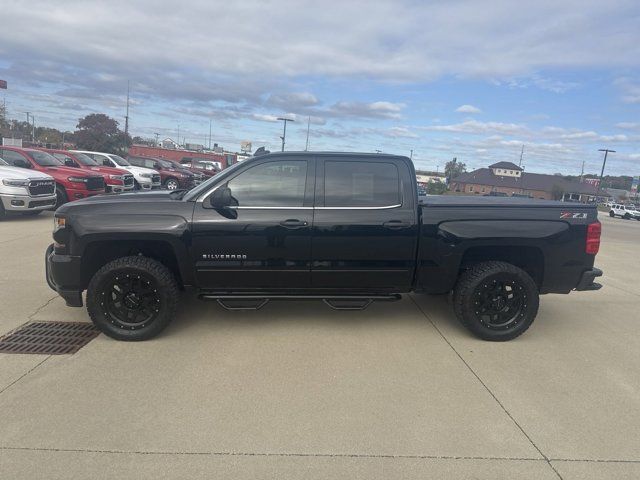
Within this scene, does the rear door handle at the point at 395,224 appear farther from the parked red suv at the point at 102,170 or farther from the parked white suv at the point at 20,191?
the parked red suv at the point at 102,170

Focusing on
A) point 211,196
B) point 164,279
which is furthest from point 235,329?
point 211,196

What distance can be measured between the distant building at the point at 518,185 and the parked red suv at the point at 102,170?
7010cm

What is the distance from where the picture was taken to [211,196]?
4.41 metres

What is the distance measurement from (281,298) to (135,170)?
672 inches

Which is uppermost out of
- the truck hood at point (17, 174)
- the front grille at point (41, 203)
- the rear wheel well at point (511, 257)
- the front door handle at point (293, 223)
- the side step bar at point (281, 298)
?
the front door handle at point (293, 223)

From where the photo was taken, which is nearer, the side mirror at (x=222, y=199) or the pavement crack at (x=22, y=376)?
the pavement crack at (x=22, y=376)

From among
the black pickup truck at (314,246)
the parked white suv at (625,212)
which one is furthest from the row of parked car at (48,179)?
the parked white suv at (625,212)

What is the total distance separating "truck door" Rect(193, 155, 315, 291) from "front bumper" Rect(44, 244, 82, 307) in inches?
43.7

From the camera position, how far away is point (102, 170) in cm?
1595

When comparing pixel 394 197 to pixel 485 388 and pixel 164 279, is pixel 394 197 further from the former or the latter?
pixel 164 279

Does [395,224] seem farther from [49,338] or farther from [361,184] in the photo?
[49,338]

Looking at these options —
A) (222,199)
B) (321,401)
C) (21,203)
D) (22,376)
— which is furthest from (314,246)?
(21,203)

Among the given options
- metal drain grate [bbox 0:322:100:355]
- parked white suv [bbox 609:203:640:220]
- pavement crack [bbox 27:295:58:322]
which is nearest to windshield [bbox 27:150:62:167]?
pavement crack [bbox 27:295:58:322]

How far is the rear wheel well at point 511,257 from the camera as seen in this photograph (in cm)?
477
